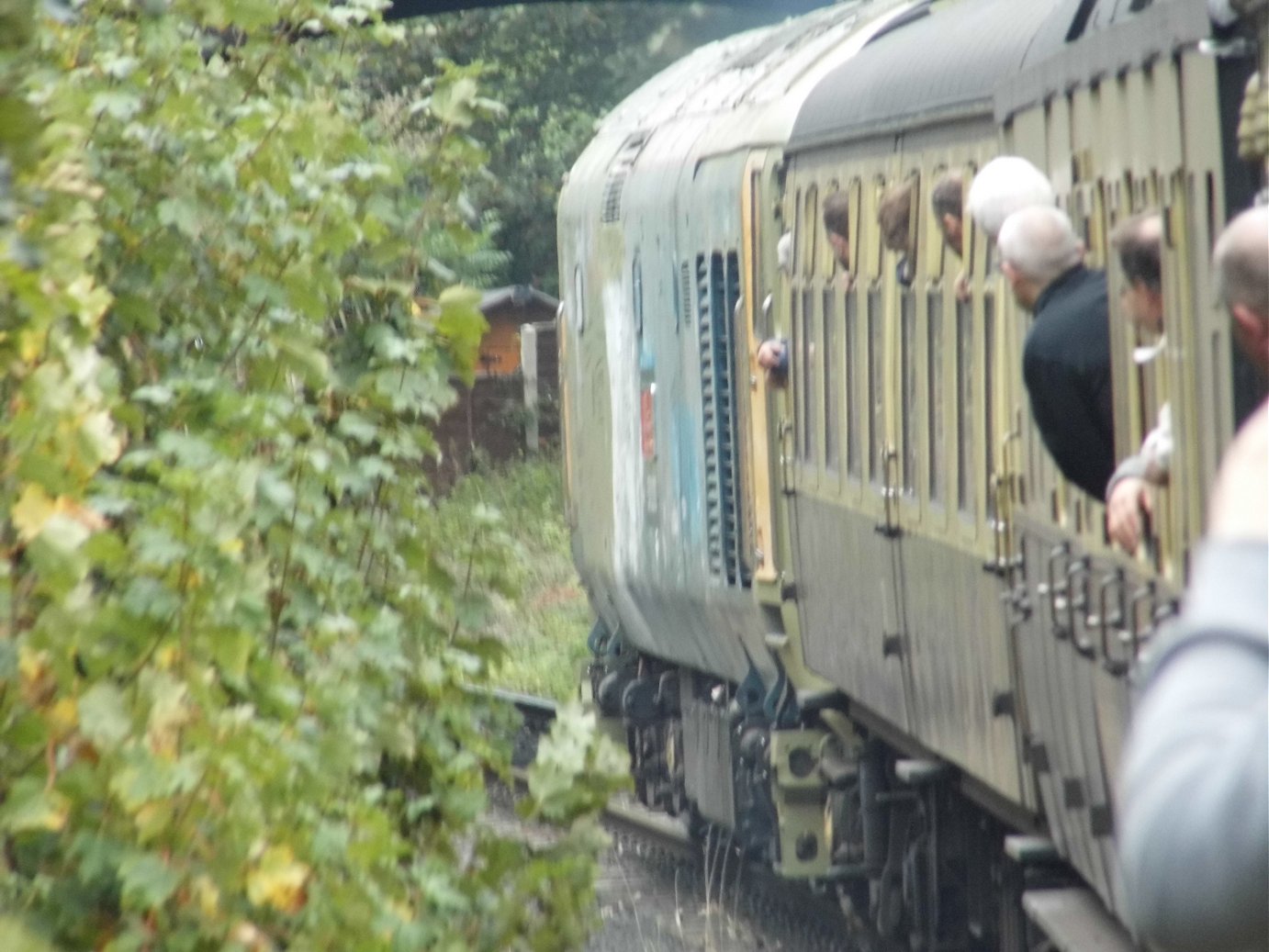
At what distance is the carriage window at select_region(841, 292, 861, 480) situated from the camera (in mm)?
8938

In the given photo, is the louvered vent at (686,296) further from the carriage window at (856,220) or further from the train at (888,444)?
the carriage window at (856,220)

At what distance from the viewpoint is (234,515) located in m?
3.82

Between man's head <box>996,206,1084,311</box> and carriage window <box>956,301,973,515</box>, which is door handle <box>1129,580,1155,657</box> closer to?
man's head <box>996,206,1084,311</box>

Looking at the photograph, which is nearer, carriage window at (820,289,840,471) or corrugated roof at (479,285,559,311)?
carriage window at (820,289,840,471)

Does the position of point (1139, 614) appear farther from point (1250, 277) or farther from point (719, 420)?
point (719, 420)

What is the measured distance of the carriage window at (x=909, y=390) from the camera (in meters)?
8.03

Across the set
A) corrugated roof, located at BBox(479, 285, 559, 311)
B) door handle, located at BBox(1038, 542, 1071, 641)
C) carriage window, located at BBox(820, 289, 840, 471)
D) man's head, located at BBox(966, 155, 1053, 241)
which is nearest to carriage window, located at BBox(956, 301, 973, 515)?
door handle, located at BBox(1038, 542, 1071, 641)

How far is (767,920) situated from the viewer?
11.5 m

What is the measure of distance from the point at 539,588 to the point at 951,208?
15.5m

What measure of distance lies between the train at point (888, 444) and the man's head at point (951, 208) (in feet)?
0.21

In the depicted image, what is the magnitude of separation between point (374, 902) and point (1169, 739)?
2.87m

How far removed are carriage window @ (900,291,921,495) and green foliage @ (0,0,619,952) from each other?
2.26 m

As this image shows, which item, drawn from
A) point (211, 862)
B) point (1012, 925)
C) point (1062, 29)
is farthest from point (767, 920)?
point (211, 862)

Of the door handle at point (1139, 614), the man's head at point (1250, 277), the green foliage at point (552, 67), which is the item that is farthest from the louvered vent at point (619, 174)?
the green foliage at point (552, 67)
